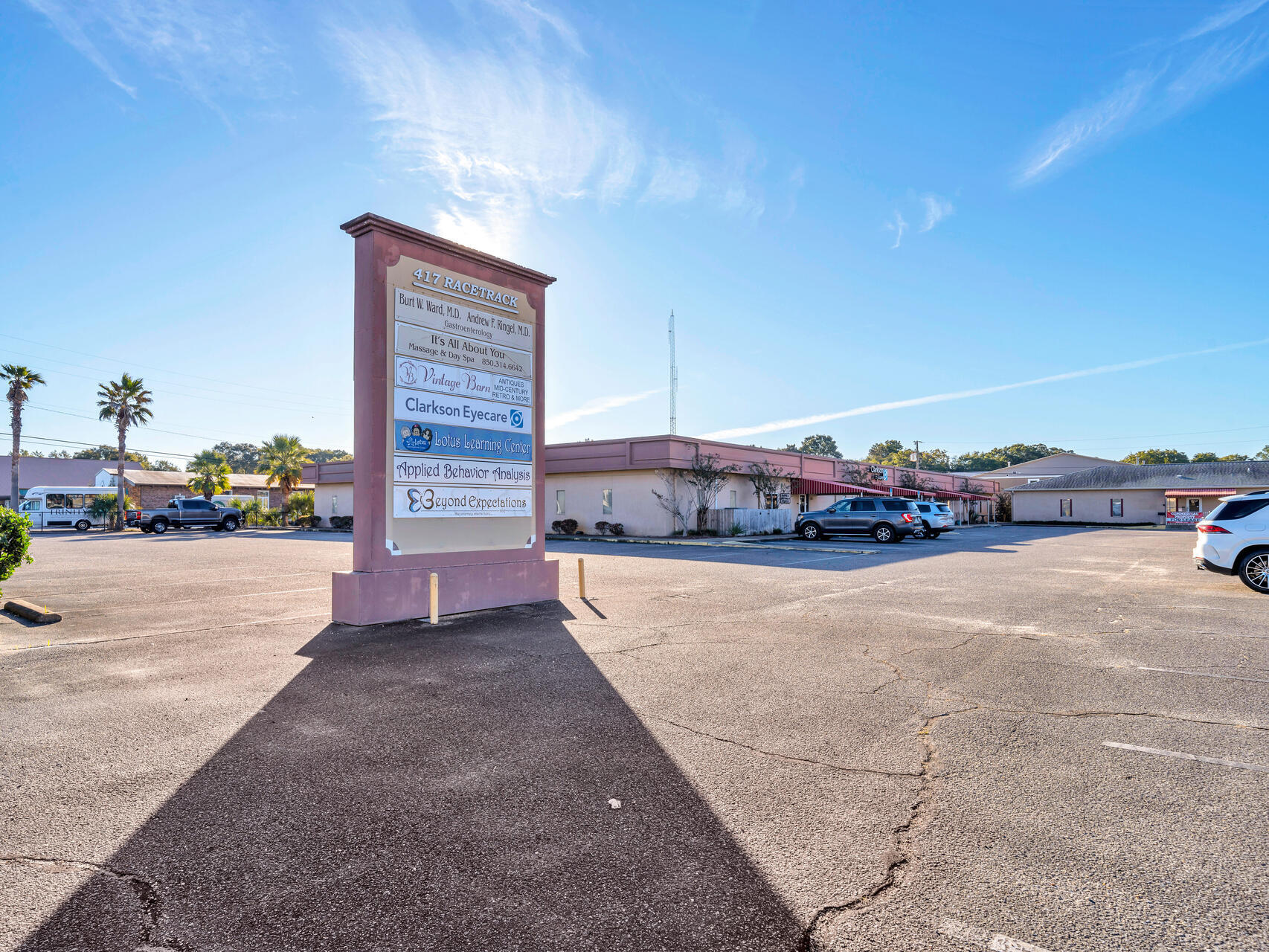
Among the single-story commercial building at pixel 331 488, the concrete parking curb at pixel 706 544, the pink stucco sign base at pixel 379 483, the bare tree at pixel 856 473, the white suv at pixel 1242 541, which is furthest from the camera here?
the single-story commercial building at pixel 331 488

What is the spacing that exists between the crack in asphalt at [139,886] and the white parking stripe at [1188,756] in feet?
18.2

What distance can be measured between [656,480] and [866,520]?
939cm

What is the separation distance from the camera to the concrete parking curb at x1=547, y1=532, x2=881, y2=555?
2341 centimetres

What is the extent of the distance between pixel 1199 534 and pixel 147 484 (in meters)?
69.2

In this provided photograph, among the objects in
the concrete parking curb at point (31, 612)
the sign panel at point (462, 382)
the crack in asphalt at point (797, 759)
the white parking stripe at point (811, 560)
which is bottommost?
the crack in asphalt at point (797, 759)

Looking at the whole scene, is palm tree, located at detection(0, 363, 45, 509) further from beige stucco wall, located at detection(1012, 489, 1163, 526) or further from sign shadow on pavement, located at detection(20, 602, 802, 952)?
beige stucco wall, located at detection(1012, 489, 1163, 526)

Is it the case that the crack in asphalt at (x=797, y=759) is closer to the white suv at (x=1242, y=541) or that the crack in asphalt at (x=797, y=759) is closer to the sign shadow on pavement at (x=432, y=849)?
the sign shadow on pavement at (x=432, y=849)

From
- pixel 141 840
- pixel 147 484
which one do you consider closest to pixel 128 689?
pixel 141 840

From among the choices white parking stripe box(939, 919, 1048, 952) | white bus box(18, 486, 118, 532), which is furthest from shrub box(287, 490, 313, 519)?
white parking stripe box(939, 919, 1048, 952)

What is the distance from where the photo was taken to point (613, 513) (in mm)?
33781

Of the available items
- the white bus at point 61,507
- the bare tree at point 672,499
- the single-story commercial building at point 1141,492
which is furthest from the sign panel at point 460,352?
the single-story commercial building at point 1141,492

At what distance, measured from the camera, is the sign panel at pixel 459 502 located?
10.1 metres

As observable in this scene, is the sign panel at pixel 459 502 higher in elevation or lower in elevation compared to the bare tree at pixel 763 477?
lower

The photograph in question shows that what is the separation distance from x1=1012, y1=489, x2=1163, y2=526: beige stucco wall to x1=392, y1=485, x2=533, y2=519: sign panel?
5889 centimetres
